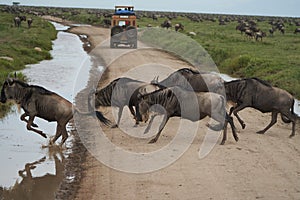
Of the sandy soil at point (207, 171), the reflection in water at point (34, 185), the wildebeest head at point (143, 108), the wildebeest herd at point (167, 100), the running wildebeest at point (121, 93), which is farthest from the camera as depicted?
the running wildebeest at point (121, 93)

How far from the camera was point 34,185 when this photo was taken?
25.0 ft

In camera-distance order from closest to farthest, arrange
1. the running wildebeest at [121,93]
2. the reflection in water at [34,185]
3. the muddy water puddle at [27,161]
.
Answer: the reflection in water at [34,185]
the muddy water puddle at [27,161]
the running wildebeest at [121,93]

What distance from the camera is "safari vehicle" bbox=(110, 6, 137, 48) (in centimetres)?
2922

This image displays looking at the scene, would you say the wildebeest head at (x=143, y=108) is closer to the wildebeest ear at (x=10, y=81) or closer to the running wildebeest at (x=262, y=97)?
the running wildebeest at (x=262, y=97)

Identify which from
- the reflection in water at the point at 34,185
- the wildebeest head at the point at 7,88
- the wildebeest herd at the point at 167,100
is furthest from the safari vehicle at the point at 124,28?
the reflection in water at the point at 34,185

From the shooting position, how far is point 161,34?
118 feet

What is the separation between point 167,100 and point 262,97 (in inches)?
87.5

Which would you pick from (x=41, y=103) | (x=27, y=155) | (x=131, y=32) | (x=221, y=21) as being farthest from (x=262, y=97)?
(x=221, y=21)

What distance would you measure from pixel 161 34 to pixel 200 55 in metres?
12.1

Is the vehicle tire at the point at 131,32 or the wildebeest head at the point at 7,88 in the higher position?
the wildebeest head at the point at 7,88

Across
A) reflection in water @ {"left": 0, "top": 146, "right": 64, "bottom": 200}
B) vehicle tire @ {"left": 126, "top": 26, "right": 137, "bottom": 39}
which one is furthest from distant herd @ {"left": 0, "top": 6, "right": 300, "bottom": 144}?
vehicle tire @ {"left": 126, "top": 26, "right": 137, "bottom": 39}

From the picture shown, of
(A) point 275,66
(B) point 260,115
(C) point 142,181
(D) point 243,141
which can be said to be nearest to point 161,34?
(A) point 275,66

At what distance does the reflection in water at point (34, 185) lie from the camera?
23.4 feet

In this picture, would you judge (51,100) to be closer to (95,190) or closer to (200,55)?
(95,190)
